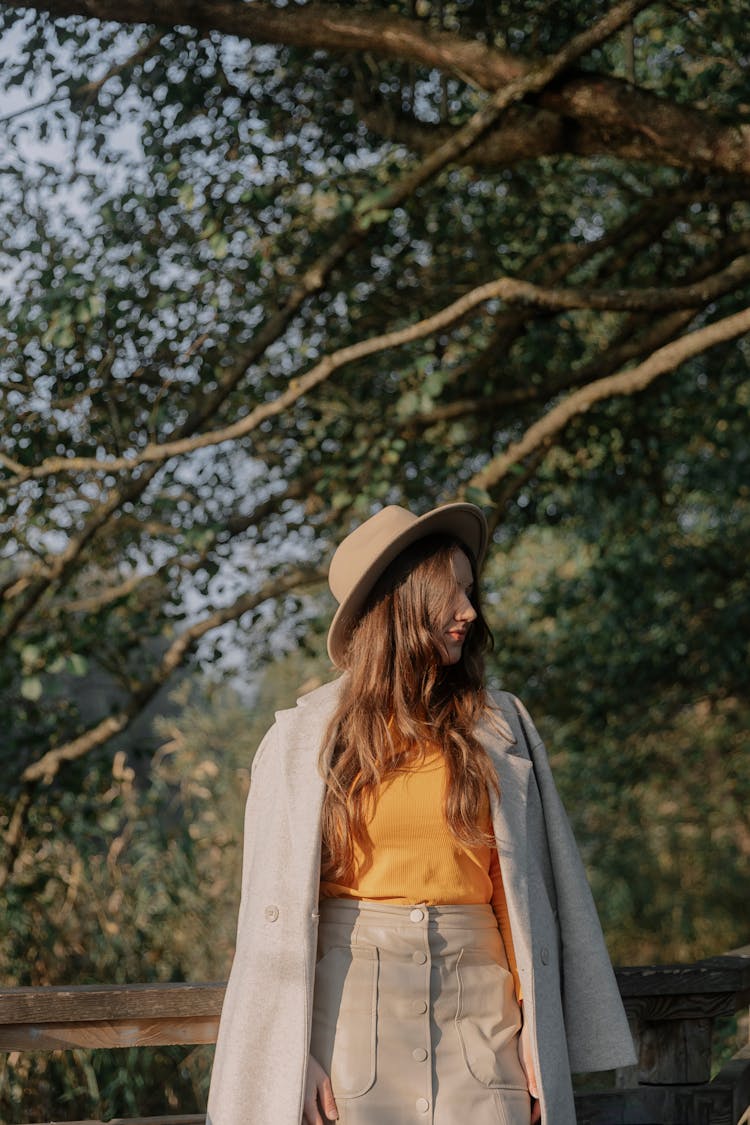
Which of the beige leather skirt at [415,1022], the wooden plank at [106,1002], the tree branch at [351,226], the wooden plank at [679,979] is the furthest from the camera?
the tree branch at [351,226]

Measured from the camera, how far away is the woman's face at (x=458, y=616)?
8.53 feet

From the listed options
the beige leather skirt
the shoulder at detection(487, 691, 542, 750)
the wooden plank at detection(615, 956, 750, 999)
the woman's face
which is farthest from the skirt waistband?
the wooden plank at detection(615, 956, 750, 999)

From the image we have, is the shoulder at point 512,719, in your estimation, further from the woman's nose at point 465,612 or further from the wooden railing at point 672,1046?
the wooden railing at point 672,1046

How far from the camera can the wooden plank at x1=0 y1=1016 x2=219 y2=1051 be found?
2.84m

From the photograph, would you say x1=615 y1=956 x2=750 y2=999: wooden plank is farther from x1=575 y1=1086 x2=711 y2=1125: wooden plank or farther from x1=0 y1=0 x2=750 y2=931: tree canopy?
x1=0 y1=0 x2=750 y2=931: tree canopy

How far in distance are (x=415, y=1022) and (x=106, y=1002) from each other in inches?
30.4

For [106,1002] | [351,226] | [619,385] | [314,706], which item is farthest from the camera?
[351,226]

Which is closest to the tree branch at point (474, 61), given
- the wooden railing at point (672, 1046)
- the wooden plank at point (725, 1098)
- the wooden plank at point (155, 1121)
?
the wooden railing at point (672, 1046)

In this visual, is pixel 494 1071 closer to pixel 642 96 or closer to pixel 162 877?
pixel 642 96

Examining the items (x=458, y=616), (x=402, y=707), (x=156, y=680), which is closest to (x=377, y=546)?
(x=458, y=616)

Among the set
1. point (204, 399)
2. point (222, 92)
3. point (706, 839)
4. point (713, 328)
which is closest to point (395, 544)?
Result: point (713, 328)

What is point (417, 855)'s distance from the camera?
97.7 inches

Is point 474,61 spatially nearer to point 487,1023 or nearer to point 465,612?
point 465,612

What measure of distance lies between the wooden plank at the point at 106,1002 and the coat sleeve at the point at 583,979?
29.6 inches
